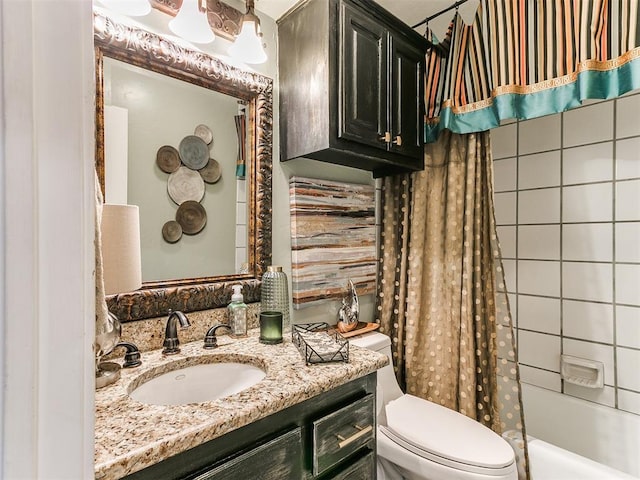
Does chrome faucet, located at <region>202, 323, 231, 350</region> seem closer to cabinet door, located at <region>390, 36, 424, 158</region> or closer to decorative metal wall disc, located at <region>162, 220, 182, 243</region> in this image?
decorative metal wall disc, located at <region>162, 220, 182, 243</region>

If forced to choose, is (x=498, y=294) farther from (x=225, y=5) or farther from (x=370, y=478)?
(x=225, y=5)

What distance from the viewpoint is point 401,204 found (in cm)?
187

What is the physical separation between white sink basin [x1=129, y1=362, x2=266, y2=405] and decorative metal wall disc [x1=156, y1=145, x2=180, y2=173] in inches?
26.5

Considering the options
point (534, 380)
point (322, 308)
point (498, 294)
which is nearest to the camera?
point (498, 294)

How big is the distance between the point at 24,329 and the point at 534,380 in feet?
7.40

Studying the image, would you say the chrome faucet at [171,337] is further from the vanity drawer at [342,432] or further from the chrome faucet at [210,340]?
the vanity drawer at [342,432]

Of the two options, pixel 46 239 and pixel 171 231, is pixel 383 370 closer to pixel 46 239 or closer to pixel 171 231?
pixel 171 231

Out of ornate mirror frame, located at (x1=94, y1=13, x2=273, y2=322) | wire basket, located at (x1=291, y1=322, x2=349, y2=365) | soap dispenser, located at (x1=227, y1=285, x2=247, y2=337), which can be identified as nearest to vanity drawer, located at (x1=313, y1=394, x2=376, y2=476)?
wire basket, located at (x1=291, y1=322, x2=349, y2=365)

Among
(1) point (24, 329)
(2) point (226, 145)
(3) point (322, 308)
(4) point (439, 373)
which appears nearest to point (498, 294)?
(4) point (439, 373)

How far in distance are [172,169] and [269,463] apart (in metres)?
0.95

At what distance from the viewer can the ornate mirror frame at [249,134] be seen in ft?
3.34

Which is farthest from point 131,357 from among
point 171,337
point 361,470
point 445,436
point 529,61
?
point 529,61

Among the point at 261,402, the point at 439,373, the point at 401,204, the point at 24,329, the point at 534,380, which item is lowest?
the point at 534,380

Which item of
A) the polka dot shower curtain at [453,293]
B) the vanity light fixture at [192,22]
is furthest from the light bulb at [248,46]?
the polka dot shower curtain at [453,293]
